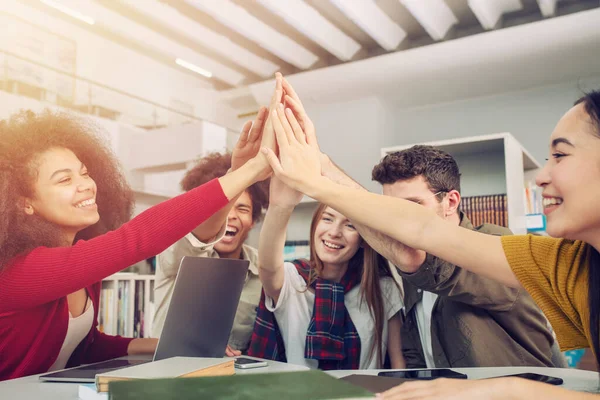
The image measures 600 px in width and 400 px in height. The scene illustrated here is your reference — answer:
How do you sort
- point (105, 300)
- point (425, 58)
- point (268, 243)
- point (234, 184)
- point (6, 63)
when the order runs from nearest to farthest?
1. point (234, 184)
2. point (268, 243)
3. point (105, 300)
4. point (6, 63)
5. point (425, 58)

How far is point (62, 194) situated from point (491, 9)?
364cm

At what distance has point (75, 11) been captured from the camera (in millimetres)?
4371

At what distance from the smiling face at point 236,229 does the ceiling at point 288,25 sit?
2.37 meters

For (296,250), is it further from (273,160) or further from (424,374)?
(424,374)

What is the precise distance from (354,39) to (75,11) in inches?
96.5

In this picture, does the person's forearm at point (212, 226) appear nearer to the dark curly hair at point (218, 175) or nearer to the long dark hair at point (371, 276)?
the long dark hair at point (371, 276)

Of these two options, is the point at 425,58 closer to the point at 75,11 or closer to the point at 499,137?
the point at 499,137

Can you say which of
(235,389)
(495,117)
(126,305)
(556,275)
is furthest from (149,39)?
(235,389)

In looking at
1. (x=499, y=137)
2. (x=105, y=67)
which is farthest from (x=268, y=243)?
(x=105, y=67)

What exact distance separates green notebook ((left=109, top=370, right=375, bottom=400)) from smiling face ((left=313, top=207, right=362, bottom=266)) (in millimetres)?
1052

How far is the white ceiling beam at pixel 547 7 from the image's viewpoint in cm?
380

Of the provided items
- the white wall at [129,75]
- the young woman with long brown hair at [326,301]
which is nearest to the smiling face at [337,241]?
the young woman with long brown hair at [326,301]

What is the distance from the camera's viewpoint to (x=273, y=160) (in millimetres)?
1326

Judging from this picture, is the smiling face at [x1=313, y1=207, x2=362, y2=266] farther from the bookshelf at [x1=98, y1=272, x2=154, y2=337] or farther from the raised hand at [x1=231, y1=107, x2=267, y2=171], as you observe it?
the bookshelf at [x1=98, y1=272, x2=154, y2=337]
